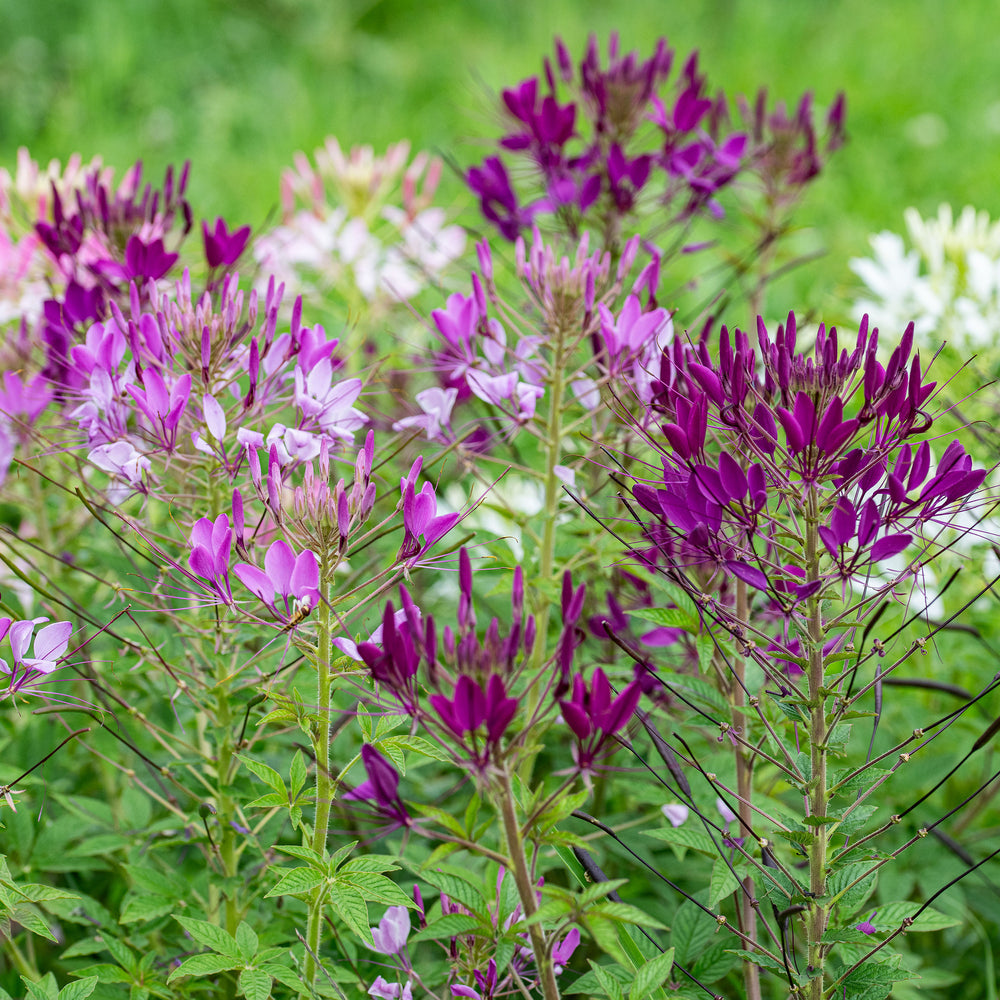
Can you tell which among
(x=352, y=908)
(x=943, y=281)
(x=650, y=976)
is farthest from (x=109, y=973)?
(x=943, y=281)

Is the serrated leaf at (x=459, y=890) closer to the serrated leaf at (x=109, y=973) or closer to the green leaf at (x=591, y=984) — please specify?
the green leaf at (x=591, y=984)

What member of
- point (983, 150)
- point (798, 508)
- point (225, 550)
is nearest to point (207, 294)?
point (225, 550)

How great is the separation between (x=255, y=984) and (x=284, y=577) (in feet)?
1.24

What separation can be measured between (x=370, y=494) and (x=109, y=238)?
2.55ft

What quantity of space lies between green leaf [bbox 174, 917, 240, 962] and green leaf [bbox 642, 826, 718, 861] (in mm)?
Answer: 428

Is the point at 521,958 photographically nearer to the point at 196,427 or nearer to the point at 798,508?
the point at 798,508

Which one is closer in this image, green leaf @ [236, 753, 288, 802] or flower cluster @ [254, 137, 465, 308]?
green leaf @ [236, 753, 288, 802]

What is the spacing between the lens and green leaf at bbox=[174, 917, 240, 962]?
1.03 meters

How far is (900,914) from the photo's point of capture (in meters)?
1.05

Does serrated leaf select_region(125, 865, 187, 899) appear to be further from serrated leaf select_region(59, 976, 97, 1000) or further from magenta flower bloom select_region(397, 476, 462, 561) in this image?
magenta flower bloom select_region(397, 476, 462, 561)

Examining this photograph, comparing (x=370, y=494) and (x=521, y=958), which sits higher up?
(x=370, y=494)

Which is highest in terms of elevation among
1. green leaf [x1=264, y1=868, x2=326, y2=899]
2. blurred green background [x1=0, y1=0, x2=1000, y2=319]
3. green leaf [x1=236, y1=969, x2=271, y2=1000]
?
blurred green background [x1=0, y1=0, x2=1000, y2=319]

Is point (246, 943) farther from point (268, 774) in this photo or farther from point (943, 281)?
point (943, 281)

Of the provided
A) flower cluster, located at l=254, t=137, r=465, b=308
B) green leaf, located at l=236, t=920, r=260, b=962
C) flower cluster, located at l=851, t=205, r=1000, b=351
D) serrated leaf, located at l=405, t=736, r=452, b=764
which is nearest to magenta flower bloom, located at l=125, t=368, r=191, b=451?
serrated leaf, located at l=405, t=736, r=452, b=764
